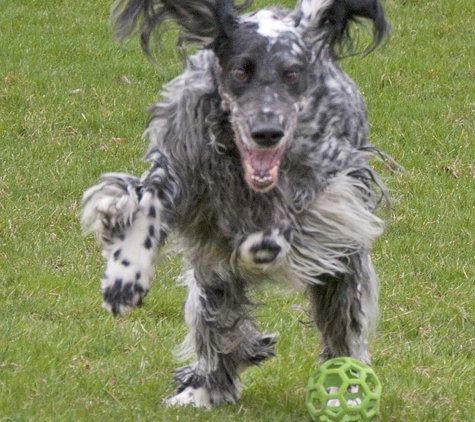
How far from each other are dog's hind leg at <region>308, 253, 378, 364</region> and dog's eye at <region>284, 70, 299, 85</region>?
977 mm

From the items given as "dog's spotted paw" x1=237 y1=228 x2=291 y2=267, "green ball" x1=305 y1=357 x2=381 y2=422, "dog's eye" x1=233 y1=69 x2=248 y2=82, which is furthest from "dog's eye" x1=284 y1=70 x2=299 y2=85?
"green ball" x1=305 y1=357 x2=381 y2=422

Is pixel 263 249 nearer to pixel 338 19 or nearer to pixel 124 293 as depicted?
pixel 124 293

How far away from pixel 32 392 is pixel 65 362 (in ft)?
1.78

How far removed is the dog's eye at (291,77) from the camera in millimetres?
4781

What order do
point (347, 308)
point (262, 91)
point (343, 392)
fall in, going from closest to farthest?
point (262, 91)
point (343, 392)
point (347, 308)

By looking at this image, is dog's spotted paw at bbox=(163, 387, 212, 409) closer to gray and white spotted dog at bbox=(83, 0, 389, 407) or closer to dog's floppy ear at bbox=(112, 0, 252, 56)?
gray and white spotted dog at bbox=(83, 0, 389, 407)

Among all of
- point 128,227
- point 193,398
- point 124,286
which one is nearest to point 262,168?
point 128,227

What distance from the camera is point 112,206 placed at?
4.74 m

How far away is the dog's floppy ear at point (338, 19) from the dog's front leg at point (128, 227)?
915 mm

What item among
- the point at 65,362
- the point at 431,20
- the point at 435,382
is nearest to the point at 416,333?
the point at 435,382

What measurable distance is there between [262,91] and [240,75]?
116 mm

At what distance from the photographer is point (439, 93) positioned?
1156cm

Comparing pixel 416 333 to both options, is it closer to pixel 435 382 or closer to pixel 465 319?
pixel 465 319

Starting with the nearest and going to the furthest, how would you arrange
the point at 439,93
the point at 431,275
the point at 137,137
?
the point at 431,275 → the point at 137,137 → the point at 439,93
